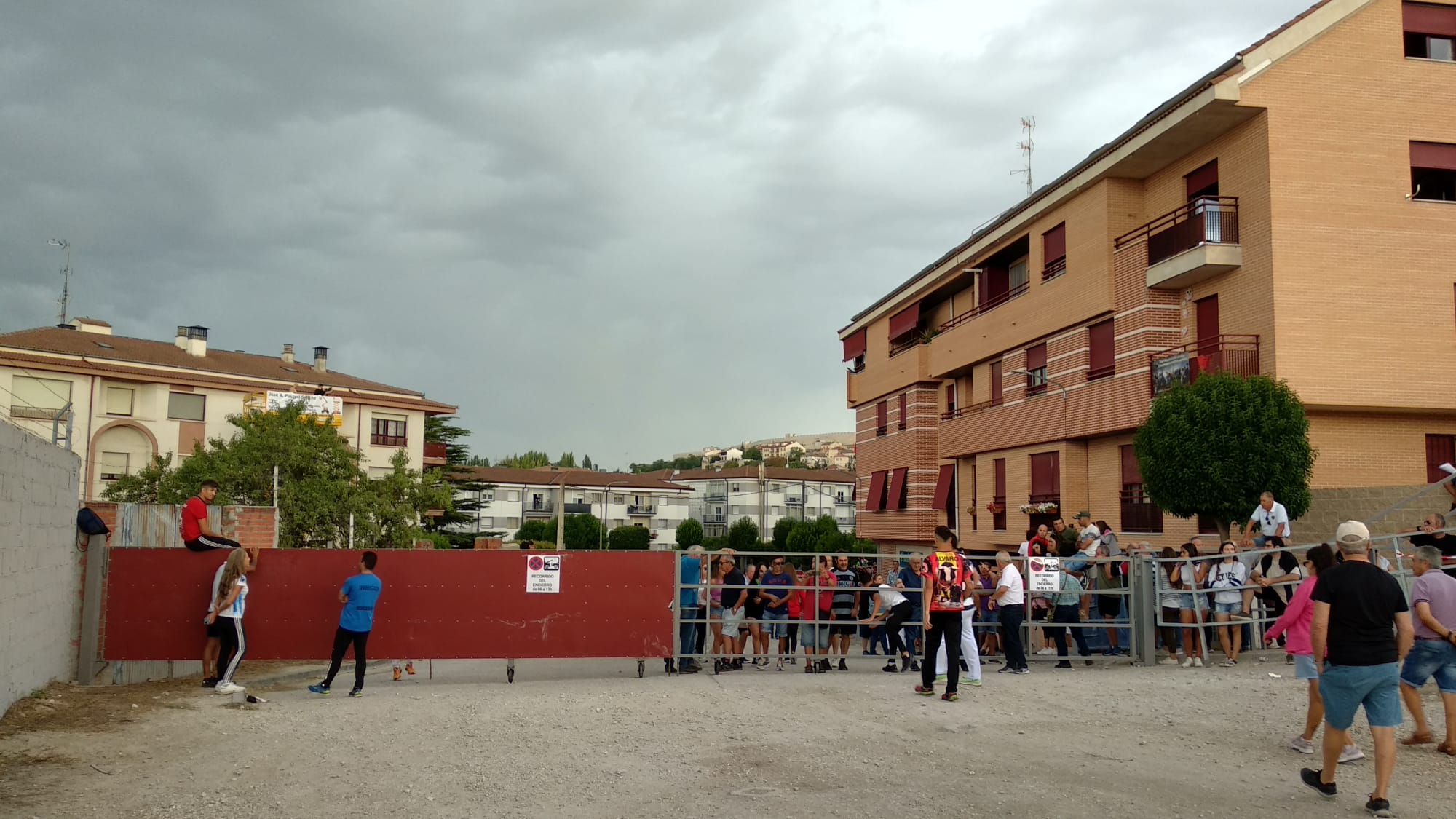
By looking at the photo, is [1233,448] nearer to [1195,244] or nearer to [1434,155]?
[1195,244]

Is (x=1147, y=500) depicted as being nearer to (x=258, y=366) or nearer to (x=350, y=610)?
(x=350, y=610)

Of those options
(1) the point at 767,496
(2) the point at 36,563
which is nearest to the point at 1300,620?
(2) the point at 36,563

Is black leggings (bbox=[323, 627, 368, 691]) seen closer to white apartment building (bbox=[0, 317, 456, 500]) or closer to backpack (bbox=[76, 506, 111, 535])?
backpack (bbox=[76, 506, 111, 535])

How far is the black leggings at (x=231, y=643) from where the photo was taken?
488 inches

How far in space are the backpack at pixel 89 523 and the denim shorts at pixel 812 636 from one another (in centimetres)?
928

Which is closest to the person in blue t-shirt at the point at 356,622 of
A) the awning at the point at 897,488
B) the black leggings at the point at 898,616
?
the black leggings at the point at 898,616

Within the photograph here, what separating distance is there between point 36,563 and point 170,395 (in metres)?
51.4

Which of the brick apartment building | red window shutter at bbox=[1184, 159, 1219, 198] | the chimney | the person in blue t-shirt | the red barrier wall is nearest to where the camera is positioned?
the person in blue t-shirt

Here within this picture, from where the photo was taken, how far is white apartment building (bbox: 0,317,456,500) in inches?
2079

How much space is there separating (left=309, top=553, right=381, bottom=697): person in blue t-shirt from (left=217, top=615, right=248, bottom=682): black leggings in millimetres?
935

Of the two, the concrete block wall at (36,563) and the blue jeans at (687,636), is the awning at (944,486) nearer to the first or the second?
the blue jeans at (687,636)

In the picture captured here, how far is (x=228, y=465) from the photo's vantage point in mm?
36250

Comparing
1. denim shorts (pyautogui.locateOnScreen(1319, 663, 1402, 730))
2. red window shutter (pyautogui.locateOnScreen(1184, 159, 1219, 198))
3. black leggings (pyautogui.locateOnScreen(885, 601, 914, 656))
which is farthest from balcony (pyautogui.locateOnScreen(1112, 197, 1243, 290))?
denim shorts (pyautogui.locateOnScreen(1319, 663, 1402, 730))

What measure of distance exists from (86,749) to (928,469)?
119 feet
